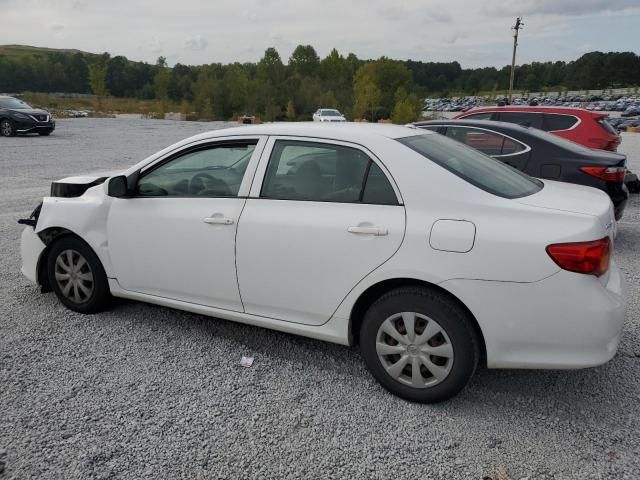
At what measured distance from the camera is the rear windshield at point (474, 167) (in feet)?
10.3

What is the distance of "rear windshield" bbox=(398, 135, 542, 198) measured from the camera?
3.13 meters

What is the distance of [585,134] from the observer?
9.11 metres

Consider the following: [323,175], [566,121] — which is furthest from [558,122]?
[323,175]

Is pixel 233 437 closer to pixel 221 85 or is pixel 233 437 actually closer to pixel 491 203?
pixel 491 203

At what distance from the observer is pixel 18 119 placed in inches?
890

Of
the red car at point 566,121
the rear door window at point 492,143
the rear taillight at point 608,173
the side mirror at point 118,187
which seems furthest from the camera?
the red car at point 566,121

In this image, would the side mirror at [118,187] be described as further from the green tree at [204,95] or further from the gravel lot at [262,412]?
the green tree at [204,95]

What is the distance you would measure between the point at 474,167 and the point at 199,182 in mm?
1904

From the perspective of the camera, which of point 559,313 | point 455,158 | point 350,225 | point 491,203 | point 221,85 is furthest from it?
point 221,85

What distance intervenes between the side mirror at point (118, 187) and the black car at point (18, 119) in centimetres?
2228

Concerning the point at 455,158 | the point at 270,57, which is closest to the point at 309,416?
the point at 455,158

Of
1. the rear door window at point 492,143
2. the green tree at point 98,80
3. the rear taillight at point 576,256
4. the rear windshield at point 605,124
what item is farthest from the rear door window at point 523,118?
the green tree at point 98,80

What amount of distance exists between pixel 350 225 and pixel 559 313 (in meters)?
1.20

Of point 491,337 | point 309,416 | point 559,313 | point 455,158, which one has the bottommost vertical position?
point 309,416
